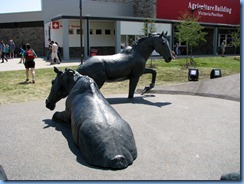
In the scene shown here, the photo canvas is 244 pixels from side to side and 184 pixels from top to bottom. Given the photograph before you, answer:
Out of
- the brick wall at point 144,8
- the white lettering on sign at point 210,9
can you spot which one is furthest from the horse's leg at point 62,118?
the white lettering on sign at point 210,9

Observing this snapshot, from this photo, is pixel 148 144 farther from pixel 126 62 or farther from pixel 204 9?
pixel 204 9

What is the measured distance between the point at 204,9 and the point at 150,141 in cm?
3421

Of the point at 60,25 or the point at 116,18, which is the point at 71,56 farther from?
the point at 116,18

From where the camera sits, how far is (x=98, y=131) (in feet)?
13.1

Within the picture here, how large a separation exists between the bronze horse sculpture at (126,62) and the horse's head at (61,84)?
1195mm

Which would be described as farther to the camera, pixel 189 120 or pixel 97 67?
pixel 97 67

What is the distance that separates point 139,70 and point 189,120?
2246 mm

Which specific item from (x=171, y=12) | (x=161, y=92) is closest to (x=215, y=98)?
(x=161, y=92)

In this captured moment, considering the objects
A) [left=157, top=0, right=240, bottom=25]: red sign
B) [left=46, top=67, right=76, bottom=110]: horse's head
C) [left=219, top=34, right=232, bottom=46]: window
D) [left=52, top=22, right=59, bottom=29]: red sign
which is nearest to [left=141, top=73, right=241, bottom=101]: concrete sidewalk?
[left=46, top=67, right=76, bottom=110]: horse's head

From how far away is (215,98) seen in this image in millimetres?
8227

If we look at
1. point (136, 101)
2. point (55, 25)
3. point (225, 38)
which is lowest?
point (136, 101)

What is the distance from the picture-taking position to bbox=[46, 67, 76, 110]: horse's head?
18.2 feet

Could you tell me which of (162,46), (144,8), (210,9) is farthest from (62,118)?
(210,9)

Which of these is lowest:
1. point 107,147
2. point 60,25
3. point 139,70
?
point 107,147
